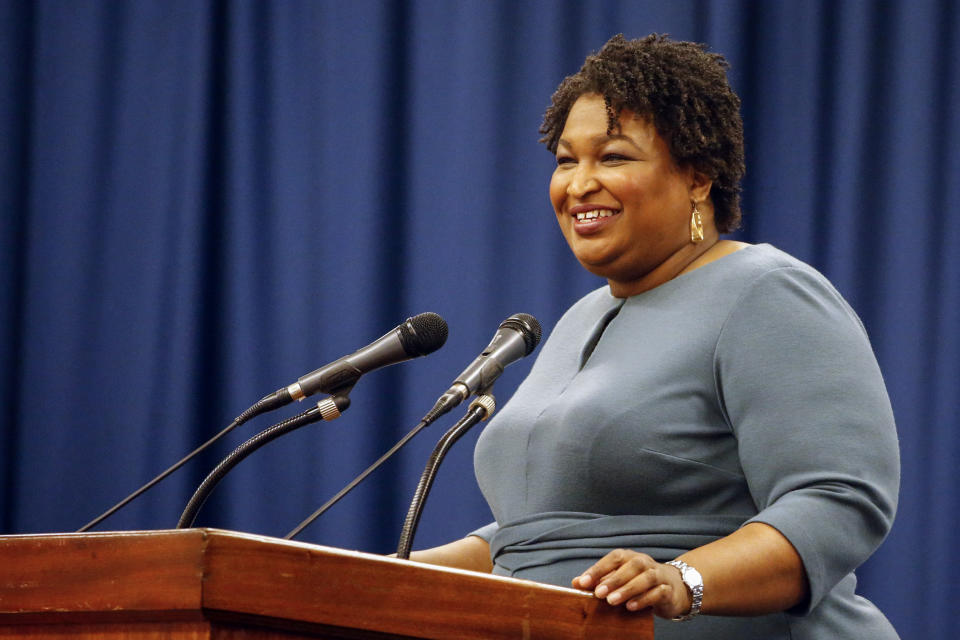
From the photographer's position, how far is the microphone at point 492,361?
1.47 m

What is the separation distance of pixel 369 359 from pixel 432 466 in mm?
187

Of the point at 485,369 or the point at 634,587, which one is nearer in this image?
the point at 634,587

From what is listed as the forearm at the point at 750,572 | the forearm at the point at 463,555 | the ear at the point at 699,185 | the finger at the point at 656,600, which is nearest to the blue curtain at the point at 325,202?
the forearm at the point at 463,555

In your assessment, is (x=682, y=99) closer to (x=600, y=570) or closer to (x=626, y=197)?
(x=626, y=197)

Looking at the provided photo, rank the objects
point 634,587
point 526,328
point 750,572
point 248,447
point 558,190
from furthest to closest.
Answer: point 558,190
point 526,328
point 248,447
point 750,572
point 634,587

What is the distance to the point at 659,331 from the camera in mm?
1556

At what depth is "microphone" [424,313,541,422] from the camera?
147 centimetres

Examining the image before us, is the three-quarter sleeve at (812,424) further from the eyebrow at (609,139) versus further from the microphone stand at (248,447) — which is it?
the microphone stand at (248,447)

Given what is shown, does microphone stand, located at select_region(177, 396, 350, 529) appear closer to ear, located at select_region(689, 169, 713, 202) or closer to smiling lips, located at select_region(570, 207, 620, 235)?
smiling lips, located at select_region(570, 207, 620, 235)

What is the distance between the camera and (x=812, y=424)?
1313 mm

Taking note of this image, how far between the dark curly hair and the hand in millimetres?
772

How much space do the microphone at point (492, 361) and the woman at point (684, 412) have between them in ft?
0.31

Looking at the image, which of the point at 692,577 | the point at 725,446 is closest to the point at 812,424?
the point at 725,446

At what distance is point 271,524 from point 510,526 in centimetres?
162
